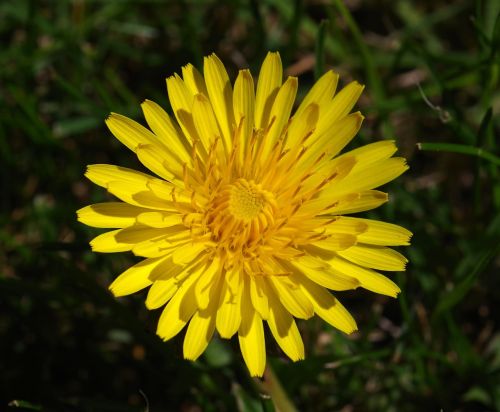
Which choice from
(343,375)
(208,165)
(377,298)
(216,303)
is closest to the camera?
(216,303)

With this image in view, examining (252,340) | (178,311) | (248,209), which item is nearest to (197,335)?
(178,311)

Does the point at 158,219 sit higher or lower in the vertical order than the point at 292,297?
higher

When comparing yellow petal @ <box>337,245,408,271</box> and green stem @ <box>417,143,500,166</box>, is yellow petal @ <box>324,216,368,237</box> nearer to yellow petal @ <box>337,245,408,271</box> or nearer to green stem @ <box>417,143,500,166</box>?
yellow petal @ <box>337,245,408,271</box>

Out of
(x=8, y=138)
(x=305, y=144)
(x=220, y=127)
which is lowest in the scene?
(x=305, y=144)

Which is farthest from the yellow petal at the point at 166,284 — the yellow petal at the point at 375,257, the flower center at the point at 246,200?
the yellow petal at the point at 375,257

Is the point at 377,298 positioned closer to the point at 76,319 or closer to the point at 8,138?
the point at 76,319

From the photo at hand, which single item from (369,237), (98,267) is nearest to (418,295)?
(369,237)

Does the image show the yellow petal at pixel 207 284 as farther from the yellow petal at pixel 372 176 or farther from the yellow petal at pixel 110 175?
the yellow petal at pixel 372 176

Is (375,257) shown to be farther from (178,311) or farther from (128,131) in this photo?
(128,131)
